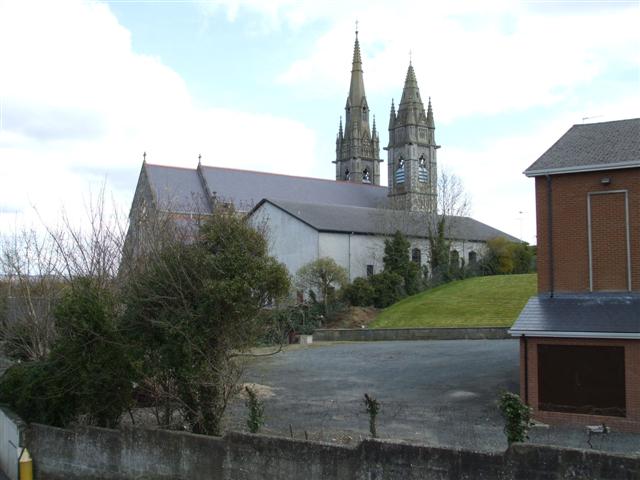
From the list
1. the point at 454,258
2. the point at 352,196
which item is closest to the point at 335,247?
the point at 454,258

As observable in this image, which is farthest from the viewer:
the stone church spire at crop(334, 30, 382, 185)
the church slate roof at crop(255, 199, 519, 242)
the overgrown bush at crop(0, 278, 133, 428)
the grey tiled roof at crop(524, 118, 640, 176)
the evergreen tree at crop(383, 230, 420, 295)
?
the stone church spire at crop(334, 30, 382, 185)

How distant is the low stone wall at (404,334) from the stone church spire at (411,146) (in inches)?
1686

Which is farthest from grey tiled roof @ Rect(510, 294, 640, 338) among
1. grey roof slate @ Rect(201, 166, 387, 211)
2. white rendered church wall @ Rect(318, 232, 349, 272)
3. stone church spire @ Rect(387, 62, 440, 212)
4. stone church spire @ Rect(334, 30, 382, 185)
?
stone church spire @ Rect(334, 30, 382, 185)

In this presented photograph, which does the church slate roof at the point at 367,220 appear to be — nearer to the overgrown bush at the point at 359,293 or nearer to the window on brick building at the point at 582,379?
the overgrown bush at the point at 359,293

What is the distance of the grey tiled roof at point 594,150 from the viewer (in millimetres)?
18469

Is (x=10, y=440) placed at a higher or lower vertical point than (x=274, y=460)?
lower

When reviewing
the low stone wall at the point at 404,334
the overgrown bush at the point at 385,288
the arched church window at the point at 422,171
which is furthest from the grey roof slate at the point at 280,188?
the low stone wall at the point at 404,334

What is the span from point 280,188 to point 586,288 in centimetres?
5643

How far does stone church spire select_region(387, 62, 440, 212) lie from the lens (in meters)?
84.1

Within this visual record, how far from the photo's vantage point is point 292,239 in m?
53.7

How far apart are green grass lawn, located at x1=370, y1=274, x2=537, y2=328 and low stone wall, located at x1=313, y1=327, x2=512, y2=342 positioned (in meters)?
1.79

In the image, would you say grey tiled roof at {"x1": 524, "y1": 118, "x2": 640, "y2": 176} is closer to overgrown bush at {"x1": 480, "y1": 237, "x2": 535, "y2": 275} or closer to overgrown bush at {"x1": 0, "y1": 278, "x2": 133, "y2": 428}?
overgrown bush at {"x1": 0, "y1": 278, "x2": 133, "y2": 428}

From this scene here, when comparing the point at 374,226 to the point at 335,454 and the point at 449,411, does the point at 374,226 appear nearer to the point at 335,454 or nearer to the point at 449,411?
the point at 449,411

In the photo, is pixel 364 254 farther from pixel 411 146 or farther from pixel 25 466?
pixel 25 466
